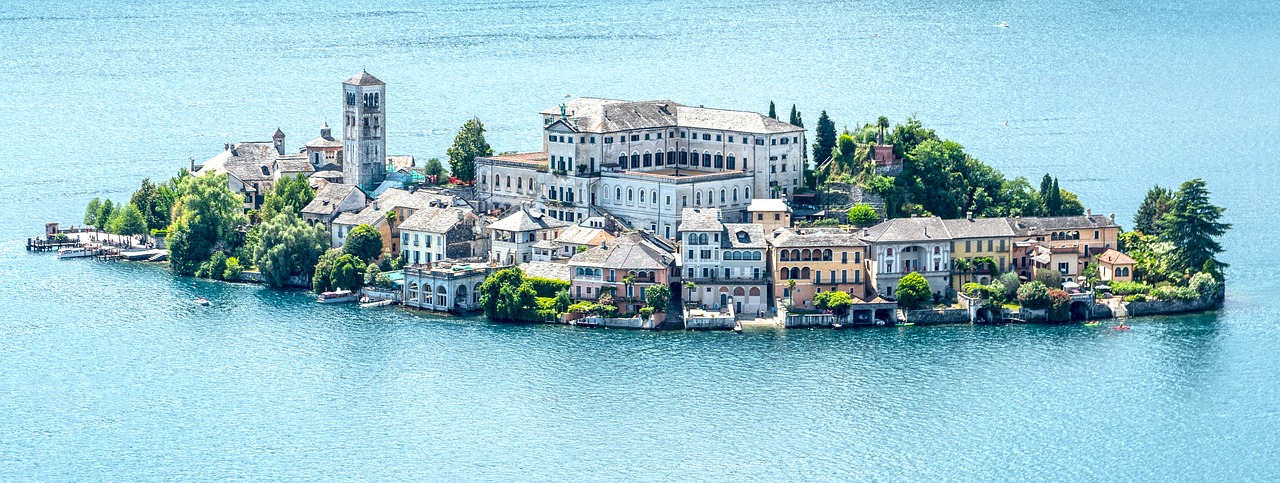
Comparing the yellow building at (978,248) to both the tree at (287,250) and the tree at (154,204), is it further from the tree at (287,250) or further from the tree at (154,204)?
Result: the tree at (154,204)

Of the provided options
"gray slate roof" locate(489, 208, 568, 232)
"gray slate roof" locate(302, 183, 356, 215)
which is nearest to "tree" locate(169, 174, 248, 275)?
"gray slate roof" locate(302, 183, 356, 215)

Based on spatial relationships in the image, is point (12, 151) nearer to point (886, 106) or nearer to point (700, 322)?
point (886, 106)

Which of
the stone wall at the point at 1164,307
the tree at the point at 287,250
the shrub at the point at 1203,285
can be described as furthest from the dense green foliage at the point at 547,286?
the shrub at the point at 1203,285

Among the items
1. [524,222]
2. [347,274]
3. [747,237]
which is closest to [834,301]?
[747,237]

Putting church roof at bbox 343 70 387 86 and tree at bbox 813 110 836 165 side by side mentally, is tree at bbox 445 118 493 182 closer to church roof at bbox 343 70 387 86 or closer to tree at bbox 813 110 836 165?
church roof at bbox 343 70 387 86

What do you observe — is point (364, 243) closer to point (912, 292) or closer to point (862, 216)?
point (862, 216)
